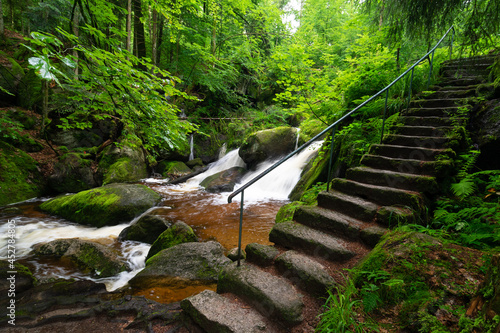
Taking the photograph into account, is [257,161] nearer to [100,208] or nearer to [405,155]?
[100,208]

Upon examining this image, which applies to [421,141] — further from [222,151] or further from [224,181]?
[222,151]

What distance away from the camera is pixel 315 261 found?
8.21ft

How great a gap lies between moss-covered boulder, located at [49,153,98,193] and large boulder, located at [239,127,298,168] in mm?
6797

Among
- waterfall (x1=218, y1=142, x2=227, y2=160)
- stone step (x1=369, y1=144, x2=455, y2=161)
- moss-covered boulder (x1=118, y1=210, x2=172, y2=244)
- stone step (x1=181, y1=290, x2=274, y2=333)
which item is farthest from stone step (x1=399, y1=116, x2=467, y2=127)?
waterfall (x1=218, y1=142, x2=227, y2=160)

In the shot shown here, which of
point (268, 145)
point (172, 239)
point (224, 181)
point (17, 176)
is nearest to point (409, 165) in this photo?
point (172, 239)

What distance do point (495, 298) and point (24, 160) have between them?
11.6 meters

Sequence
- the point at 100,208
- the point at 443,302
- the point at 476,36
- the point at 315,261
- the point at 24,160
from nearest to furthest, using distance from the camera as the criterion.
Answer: the point at 443,302, the point at 315,261, the point at 476,36, the point at 100,208, the point at 24,160

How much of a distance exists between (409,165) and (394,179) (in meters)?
0.42

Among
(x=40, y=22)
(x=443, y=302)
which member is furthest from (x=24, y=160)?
(x=443, y=302)

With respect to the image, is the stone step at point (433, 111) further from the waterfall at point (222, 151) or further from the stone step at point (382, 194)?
the waterfall at point (222, 151)

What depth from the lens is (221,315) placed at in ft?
6.63

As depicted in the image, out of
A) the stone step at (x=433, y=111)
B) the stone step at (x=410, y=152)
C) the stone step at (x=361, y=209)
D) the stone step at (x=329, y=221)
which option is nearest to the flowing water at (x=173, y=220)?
the stone step at (x=329, y=221)

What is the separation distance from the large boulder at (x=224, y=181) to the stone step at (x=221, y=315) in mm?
7344

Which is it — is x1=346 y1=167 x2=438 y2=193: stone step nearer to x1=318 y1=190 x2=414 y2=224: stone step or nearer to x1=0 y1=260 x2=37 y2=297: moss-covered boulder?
x1=318 y1=190 x2=414 y2=224: stone step
